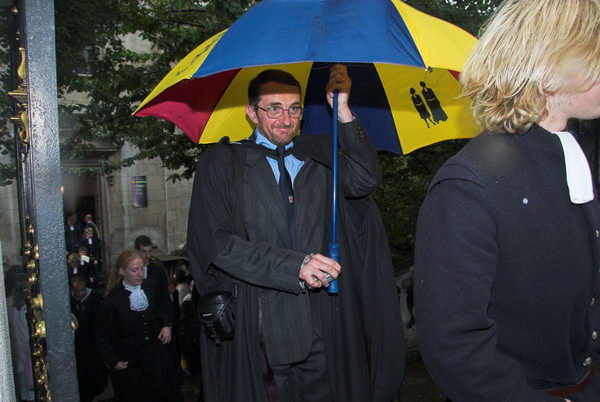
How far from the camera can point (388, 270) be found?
300cm

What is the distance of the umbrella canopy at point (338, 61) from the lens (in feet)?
7.61

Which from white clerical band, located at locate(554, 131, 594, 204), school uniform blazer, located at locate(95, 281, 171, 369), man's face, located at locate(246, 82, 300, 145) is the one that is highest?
man's face, located at locate(246, 82, 300, 145)

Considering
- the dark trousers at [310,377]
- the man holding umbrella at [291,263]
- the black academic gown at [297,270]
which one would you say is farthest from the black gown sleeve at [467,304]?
the dark trousers at [310,377]

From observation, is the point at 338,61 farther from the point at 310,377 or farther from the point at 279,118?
the point at 310,377

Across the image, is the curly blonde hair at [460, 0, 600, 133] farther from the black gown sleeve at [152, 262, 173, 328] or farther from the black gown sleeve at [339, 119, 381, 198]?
the black gown sleeve at [152, 262, 173, 328]

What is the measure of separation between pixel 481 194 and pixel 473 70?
350 millimetres

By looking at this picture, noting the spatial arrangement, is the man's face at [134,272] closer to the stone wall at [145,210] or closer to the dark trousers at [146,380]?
the dark trousers at [146,380]

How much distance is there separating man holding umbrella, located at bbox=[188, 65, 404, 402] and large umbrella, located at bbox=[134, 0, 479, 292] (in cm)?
24

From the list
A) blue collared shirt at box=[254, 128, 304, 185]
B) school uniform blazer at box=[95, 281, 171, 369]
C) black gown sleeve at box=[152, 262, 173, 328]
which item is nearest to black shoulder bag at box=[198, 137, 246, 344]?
blue collared shirt at box=[254, 128, 304, 185]

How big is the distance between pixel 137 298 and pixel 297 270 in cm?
320

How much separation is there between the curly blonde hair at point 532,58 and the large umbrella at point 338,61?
0.72 feet

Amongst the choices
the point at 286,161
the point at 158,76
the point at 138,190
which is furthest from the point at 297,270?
the point at 138,190

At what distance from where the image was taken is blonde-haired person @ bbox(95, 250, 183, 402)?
5.22m

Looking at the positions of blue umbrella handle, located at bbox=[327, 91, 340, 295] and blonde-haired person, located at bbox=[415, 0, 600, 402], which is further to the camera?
blue umbrella handle, located at bbox=[327, 91, 340, 295]
